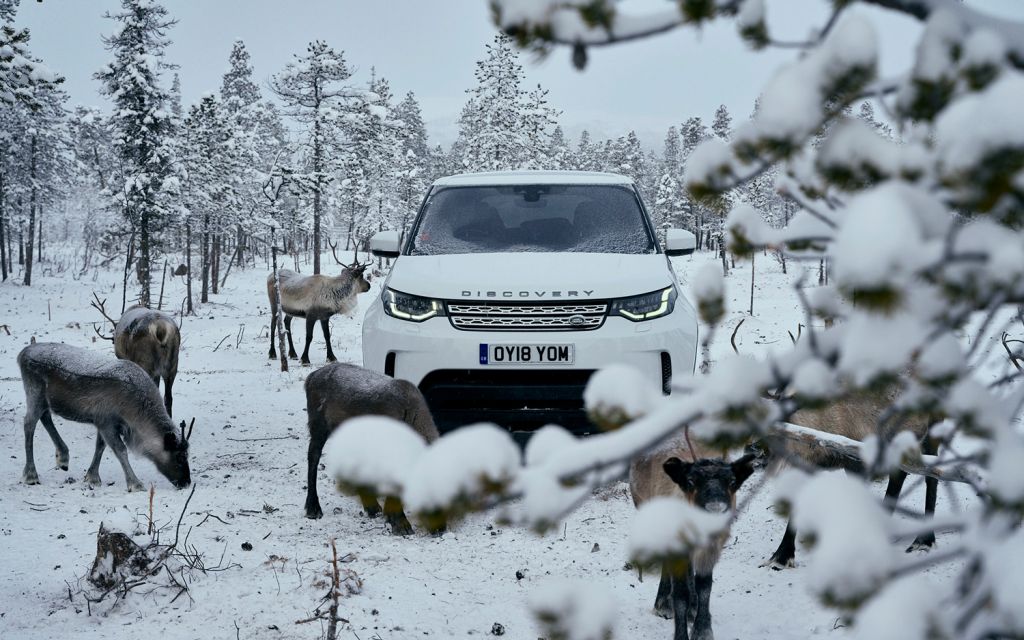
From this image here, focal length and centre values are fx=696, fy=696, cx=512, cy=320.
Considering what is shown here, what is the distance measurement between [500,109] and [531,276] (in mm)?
38549

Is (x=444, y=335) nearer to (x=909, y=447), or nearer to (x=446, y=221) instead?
(x=446, y=221)

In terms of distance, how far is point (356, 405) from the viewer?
561cm

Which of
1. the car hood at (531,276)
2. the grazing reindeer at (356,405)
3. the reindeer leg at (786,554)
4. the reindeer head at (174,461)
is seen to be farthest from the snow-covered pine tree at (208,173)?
the reindeer leg at (786,554)

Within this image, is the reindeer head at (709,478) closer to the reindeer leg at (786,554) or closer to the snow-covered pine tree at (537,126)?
the reindeer leg at (786,554)

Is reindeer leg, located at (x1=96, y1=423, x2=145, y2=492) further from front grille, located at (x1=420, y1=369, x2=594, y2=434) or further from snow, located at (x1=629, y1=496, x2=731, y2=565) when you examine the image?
snow, located at (x1=629, y1=496, x2=731, y2=565)

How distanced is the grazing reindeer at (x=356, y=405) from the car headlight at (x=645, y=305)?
1.76m

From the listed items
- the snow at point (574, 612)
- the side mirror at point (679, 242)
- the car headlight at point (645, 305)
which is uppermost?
the side mirror at point (679, 242)

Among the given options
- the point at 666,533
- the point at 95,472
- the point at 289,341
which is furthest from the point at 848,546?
the point at 289,341

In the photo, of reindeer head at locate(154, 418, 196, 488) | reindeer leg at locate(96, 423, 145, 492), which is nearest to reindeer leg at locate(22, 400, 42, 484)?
reindeer leg at locate(96, 423, 145, 492)

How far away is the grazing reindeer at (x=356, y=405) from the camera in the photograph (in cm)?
544

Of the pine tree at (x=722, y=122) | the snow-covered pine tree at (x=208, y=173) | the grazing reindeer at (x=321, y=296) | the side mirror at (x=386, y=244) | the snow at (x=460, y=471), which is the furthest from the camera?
the pine tree at (x=722, y=122)

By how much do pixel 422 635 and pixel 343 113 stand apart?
35819mm

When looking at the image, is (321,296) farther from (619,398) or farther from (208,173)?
(208,173)

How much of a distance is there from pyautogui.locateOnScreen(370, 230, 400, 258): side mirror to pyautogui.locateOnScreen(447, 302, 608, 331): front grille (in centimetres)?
175
